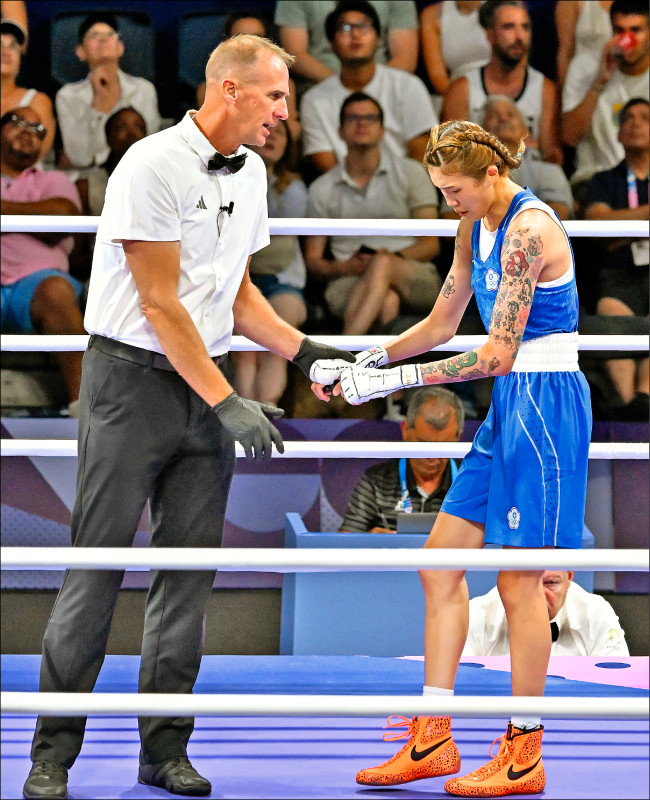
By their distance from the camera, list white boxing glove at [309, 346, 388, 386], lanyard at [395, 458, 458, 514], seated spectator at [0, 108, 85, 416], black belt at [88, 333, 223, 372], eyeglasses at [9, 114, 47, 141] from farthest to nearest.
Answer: eyeglasses at [9, 114, 47, 141] → seated spectator at [0, 108, 85, 416] → lanyard at [395, 458, 458, 514] → white boxing glove at [309, 346, 388, 386] → black belt at [88, 333, 223, 372]

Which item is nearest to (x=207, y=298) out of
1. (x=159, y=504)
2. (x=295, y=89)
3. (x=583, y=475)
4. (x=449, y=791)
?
(x=159, y=504)

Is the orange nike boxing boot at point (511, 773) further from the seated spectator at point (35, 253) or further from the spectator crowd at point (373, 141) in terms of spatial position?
the seated spectator at point (35, 253)

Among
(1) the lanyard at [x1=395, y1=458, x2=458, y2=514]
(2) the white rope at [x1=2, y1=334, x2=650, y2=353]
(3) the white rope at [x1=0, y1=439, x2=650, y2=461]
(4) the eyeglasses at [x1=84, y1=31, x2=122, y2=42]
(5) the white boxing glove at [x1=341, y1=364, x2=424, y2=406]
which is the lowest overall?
(1) the lanyard at [x1=395, y1=458, x2=458, y2=514]

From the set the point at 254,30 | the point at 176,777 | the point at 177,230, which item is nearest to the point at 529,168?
the point at 254,30

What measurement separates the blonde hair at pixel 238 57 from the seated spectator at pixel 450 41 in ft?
7.65

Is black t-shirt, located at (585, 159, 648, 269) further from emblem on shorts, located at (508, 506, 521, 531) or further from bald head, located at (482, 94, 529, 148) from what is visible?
emblem on shorts, located at (508, 506, 521, 531)

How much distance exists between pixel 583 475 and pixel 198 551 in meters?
0.72

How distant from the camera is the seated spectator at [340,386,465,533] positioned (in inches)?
118

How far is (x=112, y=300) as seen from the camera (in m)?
1.56

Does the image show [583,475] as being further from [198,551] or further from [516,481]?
[198,551]

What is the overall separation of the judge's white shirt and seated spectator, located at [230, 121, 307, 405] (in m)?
1.21

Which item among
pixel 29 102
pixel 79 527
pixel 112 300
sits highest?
pixel 29 102

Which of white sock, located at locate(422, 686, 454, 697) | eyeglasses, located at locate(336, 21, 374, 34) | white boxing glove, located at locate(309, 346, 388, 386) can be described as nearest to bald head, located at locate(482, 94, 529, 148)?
eyeglasses, located at locate(336, 21, 374, 34)

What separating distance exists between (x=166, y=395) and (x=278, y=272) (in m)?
2.08
